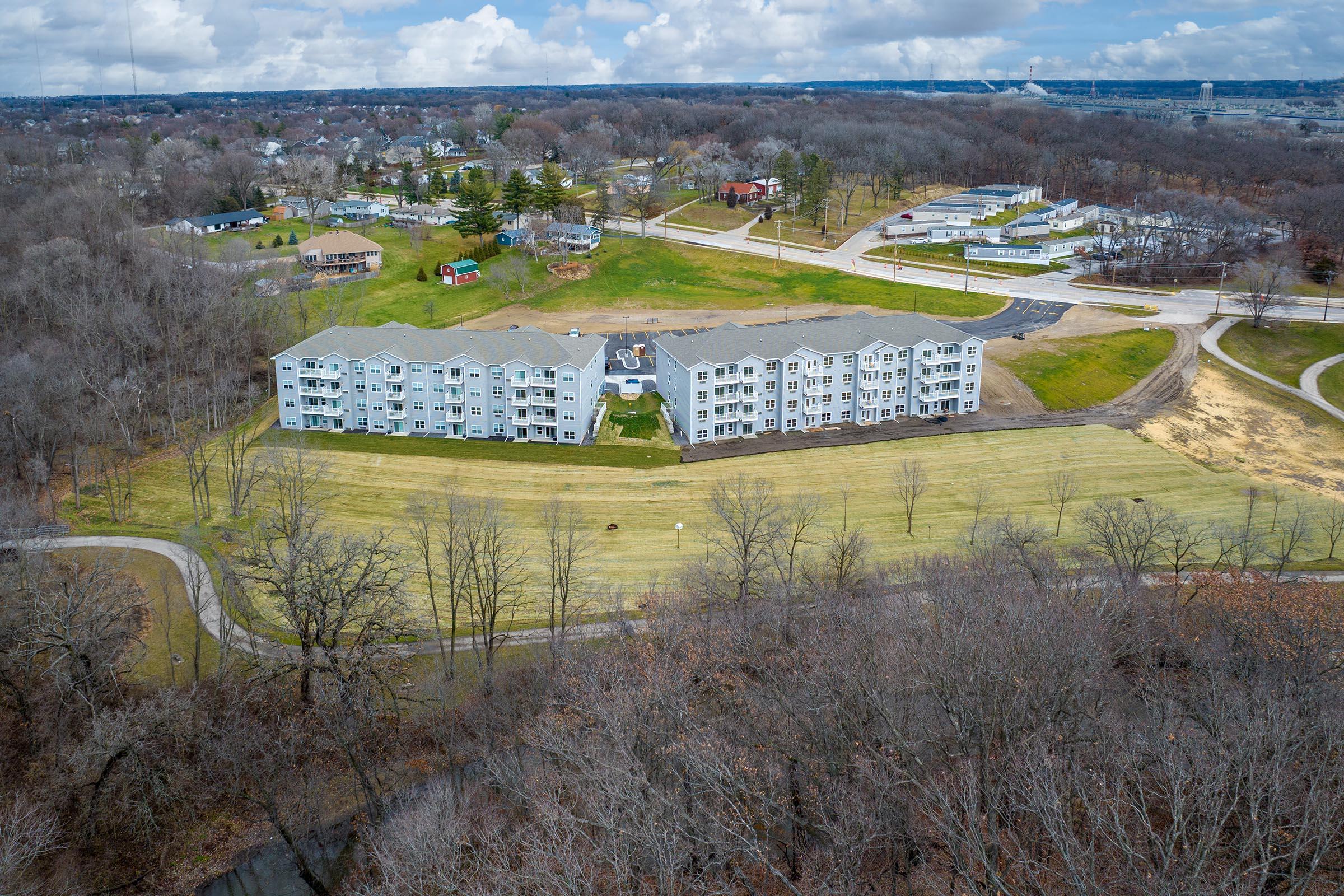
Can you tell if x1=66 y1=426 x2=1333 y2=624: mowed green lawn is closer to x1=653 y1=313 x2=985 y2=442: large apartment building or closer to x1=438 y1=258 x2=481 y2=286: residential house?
x1=653 y1=313 x2=985 y2=442: large apartment building

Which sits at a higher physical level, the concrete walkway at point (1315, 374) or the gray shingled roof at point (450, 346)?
the gray shingled roof at point (450, 346)

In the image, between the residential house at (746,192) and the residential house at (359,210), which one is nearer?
the residential house at (359,210)

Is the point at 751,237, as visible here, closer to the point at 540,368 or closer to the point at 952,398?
the point at 952,398

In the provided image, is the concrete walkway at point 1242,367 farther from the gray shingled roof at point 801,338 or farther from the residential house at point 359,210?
the residential house at point 359,210

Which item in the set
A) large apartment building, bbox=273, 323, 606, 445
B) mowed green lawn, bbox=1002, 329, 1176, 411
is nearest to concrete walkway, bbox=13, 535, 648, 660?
large apartment building, bbox=273, 323, 606, 445

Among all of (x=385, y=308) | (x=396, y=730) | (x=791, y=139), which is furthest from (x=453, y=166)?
(x=396, y=730)

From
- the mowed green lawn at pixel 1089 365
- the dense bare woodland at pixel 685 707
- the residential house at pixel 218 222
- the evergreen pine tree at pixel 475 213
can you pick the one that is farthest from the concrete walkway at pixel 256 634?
the residential house at pixel 218 222

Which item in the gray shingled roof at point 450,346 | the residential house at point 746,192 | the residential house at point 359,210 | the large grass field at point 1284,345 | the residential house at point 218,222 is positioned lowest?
the large grass field at point 1284,345
